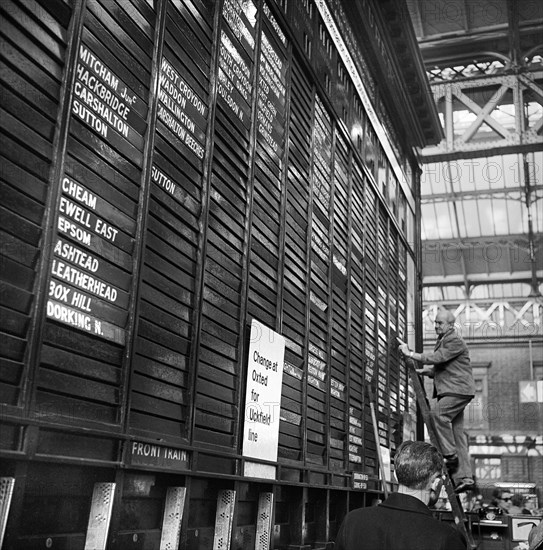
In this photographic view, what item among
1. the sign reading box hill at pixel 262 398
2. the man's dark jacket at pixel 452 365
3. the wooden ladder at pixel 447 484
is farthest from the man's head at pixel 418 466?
the man's dark jacket at pixel 452 365

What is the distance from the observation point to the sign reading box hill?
5.55 metres

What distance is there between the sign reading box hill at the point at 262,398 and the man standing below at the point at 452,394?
3.41 m

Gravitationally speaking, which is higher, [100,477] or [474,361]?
[474,361]

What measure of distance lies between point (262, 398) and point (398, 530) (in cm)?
270

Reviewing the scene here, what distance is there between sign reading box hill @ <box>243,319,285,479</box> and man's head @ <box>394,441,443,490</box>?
6.91 ft

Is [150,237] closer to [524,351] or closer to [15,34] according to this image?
[15,34]

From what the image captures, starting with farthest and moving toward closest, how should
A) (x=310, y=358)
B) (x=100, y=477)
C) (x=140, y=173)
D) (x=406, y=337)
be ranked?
(x=406, y=337)
(x=310, y=358)
(x=140, y=173)
(x=100, y=477)

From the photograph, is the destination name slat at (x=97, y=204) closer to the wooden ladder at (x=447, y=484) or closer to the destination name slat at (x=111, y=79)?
the destination name slat at (x=111, y=79)

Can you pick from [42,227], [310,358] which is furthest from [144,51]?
[310,358]

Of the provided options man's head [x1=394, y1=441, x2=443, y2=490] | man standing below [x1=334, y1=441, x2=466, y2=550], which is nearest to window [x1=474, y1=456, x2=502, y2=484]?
man's head [x1=394, y1=441, x2=443, y2=490]

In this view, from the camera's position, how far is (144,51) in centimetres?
447

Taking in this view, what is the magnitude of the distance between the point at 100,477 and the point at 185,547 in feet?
3.47

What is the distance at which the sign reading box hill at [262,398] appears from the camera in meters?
5.55

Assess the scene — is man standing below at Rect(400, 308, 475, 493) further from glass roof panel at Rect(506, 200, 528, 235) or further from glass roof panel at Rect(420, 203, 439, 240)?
glass roof panel at Rect(420, 203, 439, 240)
